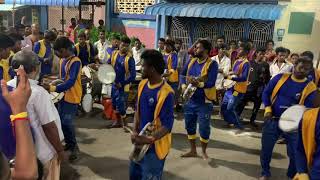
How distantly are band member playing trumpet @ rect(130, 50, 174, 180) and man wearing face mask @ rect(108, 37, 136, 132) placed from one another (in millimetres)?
3564

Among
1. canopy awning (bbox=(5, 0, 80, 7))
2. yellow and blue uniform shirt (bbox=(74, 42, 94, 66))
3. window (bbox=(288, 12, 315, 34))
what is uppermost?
canopy awning (bbox=(5, 0, 80, 7))

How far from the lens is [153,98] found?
3.71 metres

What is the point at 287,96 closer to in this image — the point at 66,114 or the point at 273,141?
the point at 273,141

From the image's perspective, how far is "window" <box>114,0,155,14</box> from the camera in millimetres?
15148

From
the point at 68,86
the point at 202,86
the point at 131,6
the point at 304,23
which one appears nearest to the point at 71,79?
the point at 68,86

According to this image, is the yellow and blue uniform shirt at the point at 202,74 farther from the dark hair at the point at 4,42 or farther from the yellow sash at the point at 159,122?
the dark hair at the point at 4,42

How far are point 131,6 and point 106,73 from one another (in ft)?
28.3

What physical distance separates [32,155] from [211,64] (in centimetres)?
420

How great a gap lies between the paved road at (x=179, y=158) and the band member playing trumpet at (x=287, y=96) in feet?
3.25

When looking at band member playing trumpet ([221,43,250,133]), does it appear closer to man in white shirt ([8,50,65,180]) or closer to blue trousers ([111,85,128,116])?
blue trousers ([111,85,128,116])

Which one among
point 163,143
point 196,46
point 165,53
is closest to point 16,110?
point 163,143

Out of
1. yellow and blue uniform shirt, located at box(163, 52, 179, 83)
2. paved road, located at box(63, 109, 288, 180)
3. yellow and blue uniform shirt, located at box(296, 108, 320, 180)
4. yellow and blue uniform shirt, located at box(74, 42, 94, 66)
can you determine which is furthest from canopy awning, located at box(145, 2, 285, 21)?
yellow and blue uniform shirt, located at box(296, 108, 320, 180)

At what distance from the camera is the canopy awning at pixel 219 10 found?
11953mm

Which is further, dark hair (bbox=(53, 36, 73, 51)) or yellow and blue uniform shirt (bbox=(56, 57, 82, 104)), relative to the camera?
yellow and blue uniform shirt (bbox=(56, 57, 82, 104))
